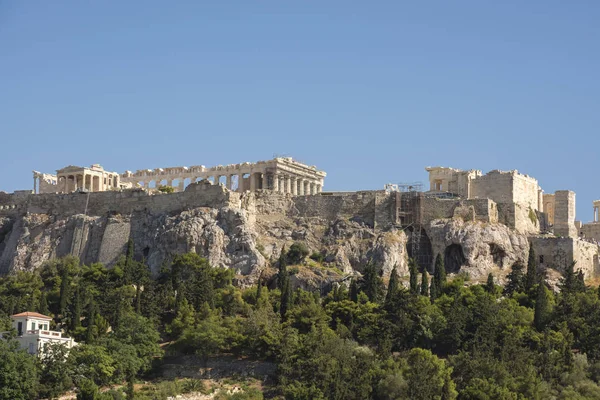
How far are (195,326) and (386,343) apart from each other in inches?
440

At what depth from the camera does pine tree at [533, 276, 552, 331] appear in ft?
279

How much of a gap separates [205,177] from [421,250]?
20.2 m

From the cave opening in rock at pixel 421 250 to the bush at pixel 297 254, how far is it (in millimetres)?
6773

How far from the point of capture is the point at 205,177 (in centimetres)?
10975

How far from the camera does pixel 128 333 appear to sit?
84188 millimetres

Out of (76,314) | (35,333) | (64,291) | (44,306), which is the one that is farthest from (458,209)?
(35,333)

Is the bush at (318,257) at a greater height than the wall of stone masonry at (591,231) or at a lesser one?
lesser

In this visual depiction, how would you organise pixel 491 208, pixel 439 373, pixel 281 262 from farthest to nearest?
pixel 491 208, pixel 281 262, pixel 439 373

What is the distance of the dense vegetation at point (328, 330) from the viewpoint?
256 feet

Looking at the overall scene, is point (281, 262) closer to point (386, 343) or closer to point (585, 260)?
point (386, 343)

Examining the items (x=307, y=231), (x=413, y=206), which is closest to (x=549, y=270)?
(x=413, y=206)

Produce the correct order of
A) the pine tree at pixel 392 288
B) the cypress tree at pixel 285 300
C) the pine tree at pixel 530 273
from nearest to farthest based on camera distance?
the pine tree at pixel 392 288, the cypress tree at pixel 285 300, the pine tree at pixel 530 273

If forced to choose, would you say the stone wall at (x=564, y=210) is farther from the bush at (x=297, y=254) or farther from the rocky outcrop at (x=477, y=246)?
the bush at (x=297, y=254)

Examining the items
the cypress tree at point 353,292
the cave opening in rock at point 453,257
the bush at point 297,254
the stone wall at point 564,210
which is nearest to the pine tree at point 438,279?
the cave opening in rock at point 453,257
